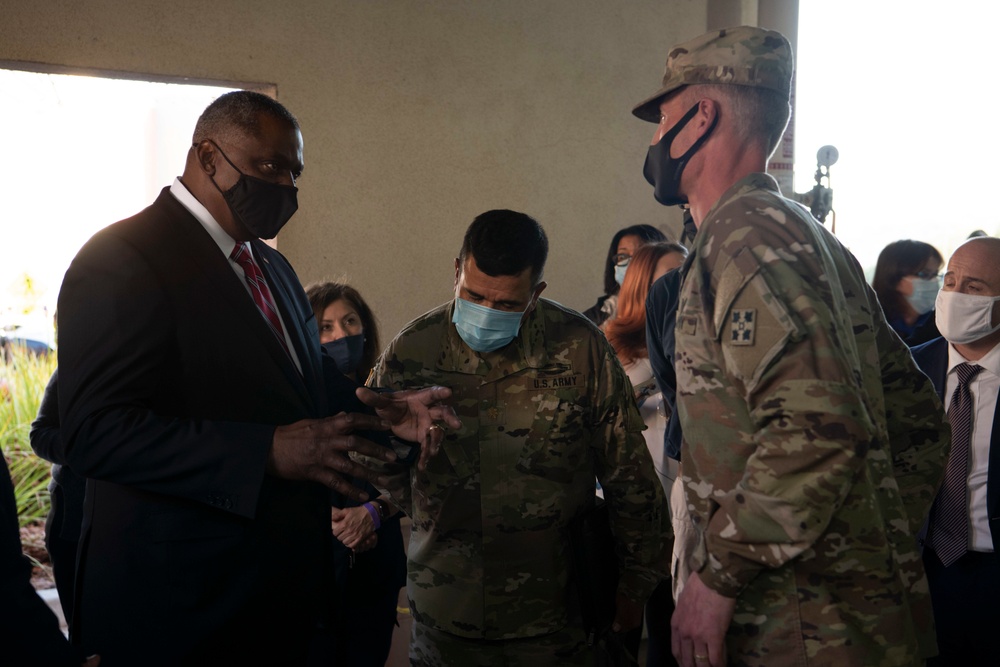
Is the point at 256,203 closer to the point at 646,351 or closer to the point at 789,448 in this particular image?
the point at 789,448

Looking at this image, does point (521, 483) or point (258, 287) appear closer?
point (258, 287)

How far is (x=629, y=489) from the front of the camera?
195 centimetres

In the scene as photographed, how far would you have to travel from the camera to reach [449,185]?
14.6 feet

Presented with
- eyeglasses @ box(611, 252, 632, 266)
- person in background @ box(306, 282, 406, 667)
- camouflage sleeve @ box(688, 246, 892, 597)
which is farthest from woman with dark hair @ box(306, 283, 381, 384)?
eyeglasses @ box(611, 252, 632, 266)

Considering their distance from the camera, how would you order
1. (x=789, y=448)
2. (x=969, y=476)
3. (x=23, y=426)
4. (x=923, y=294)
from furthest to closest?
1. (x=23, y=426)
2. (x=923, y=294)
3. (x=969, y=476)
4. (x=789, y=448)

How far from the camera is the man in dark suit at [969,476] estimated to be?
230cm

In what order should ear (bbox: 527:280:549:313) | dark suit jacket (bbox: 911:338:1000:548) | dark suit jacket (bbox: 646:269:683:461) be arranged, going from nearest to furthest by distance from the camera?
ear (bbox: 527:280:549:313) → dark suit jacket (bbox: 911:338:1000:548) → dark suit jacket (bbox: 646:269:683:461)

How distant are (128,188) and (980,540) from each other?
527 cm

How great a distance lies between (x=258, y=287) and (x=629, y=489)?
0.97m

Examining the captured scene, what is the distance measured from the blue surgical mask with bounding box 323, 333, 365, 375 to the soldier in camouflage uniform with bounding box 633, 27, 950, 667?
1.58 metres

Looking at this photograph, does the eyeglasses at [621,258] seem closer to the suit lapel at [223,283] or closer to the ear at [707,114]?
the ear at [707,114]

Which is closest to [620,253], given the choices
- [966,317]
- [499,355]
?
[966,317]

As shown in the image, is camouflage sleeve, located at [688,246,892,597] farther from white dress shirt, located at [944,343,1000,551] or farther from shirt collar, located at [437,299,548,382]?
white dress shirt, located at [944,343,1000,551]

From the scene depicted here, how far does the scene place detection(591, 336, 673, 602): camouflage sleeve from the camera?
76.8 inches
